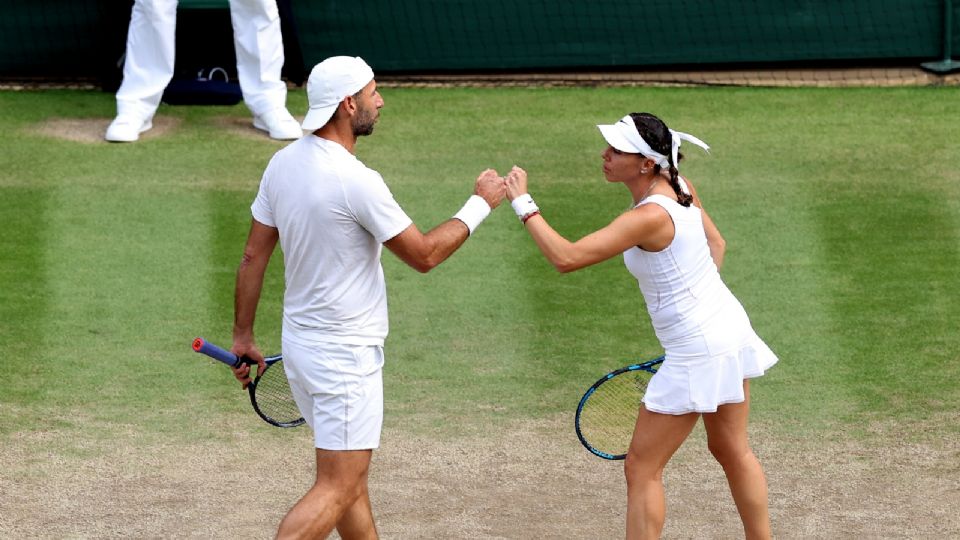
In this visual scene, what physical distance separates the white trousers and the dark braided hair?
578cm

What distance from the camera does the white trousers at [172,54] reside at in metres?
11.2

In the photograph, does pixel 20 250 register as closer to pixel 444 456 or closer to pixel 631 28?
pixel 444 456

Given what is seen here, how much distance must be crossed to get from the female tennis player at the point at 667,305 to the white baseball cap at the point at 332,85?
699 millimetres

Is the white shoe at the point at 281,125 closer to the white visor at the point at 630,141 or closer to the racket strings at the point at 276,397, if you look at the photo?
the racket strings at the point at 276,397

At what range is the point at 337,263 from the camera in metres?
5.61

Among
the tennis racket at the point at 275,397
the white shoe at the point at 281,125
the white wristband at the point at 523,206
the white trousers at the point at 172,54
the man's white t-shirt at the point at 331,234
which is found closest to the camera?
the man's white t-shirt at the point at 331,234

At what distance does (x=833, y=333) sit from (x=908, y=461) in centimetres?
150

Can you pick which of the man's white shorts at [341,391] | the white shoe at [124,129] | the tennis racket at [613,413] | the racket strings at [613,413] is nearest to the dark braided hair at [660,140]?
the tennis racket at [613,413]

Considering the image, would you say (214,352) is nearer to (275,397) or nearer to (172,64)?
(275,397)

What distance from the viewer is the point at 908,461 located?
726 cm

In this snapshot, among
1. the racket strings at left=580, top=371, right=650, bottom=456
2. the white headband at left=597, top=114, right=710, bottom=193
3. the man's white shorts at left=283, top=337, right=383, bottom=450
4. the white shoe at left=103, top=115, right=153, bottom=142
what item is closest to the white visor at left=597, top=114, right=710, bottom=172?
the white headband at left=597, top=114, right=710, bottom=193

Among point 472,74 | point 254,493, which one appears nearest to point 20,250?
point 254,493

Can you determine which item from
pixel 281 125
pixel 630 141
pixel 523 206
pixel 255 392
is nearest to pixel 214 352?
pixel 255 392

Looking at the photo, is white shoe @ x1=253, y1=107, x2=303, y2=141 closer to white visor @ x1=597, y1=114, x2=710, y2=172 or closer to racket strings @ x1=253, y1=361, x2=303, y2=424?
racket strings @ x1=253, y1=361, x2=303, y2=424
